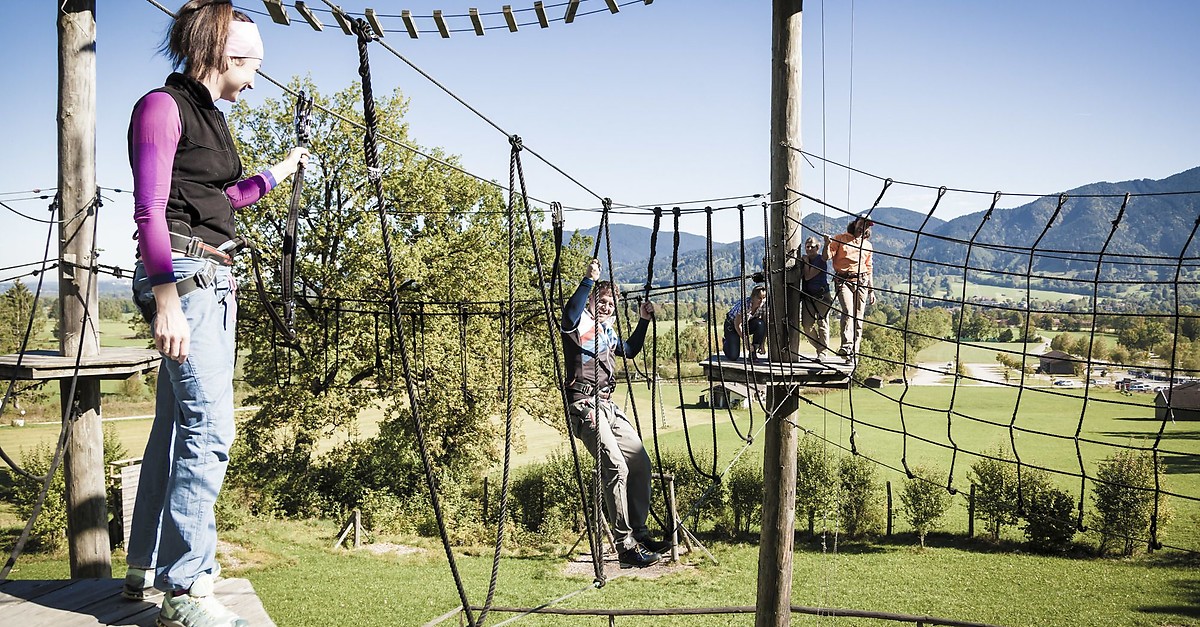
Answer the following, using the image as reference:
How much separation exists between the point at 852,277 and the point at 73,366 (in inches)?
148

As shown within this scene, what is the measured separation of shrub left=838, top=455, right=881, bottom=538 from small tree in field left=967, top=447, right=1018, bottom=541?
2.63 meters

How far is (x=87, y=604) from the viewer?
2023mm

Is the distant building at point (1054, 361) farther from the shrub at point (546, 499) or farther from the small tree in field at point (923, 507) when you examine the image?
the shrub at point (546, 499)

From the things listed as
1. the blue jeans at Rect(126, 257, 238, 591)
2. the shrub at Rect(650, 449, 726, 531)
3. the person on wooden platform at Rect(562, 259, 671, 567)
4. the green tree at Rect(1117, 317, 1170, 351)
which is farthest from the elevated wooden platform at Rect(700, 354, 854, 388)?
the green tree at Rect(1117, 317, 1170, 351)

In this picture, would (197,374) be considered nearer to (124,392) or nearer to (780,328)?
(780,328)

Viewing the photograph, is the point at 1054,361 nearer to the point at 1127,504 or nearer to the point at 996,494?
the point at 1127,504

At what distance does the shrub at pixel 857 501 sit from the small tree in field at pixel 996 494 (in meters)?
2.63

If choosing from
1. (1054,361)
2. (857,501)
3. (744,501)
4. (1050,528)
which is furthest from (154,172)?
(1050,528)

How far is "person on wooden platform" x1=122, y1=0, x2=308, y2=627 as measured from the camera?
167cm

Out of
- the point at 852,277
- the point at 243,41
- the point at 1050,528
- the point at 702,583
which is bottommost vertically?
the point at 702,583

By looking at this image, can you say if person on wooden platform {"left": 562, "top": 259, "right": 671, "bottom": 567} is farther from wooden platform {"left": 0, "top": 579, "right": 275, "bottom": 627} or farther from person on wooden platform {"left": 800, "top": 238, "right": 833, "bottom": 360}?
wooden platform {"left": 0, "top": 579, "right": 275, "bottom": 627}

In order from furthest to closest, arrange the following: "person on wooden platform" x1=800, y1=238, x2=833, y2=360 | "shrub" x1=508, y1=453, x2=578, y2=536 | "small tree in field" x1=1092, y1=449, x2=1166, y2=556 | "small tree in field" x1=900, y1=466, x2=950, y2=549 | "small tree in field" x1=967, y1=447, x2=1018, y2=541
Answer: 1. "small tree in field" x1=900, y1=466, x2=950, y2=549
2. "small tree in field" x1=967, y1=447, x2=1018, y2=541
3. "shrub" x1=508, y1=453, x2=578, y2=536
4. "small tree in field" x1=1092, y1=449, x2=1166, y2=556
5. "person on wooden platform" x1=800, y1=238, x2=833, y2=360

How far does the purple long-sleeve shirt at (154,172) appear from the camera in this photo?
1.52 m

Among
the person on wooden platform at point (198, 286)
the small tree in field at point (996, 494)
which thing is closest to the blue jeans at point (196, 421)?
the person on wooden platform at point (198, 286)
